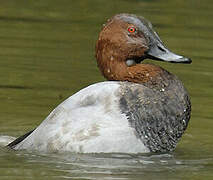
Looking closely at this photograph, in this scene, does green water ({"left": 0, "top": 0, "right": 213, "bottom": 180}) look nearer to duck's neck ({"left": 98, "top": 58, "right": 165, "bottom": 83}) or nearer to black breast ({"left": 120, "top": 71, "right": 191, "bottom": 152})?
black breast ({"left": 120, "top": 71, "right": 191, "bottom": 152})

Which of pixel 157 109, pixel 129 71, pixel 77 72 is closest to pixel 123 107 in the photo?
pixel 157 109

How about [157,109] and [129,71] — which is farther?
[129,71]

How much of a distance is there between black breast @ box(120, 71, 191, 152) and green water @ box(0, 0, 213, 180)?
169mm

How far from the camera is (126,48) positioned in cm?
824

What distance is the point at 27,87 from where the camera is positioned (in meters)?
11.0

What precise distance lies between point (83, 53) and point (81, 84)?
2075 millimetres

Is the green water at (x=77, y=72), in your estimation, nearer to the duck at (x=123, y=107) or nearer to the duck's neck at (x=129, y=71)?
the duck at (x=123, y=107)

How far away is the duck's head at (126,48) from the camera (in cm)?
820

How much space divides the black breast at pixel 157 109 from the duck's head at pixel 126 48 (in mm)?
198

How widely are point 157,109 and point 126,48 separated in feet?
2.29

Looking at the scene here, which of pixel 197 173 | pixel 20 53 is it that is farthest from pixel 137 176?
pixel 20 53

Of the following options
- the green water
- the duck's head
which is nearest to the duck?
the duck's head

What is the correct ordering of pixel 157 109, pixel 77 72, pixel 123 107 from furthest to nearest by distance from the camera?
pixel 77 72 → pixel 157 109 → pixel 123 107

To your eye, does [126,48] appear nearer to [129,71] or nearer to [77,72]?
[129,71]
